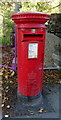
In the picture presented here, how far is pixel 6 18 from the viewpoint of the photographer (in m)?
9.20

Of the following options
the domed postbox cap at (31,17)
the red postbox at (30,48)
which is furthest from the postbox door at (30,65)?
the domed postbox cap at (31,17)

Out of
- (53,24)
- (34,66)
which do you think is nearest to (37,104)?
(34,66)

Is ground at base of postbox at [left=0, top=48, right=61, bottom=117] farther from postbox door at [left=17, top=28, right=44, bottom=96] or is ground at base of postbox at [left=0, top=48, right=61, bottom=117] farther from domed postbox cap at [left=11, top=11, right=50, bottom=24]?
domed postbox cap at [left=11, top=11, right=50, bottom=24]

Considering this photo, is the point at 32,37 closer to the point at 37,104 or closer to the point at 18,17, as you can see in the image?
the point at 18,17

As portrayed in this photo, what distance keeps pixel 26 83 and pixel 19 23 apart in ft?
3.73

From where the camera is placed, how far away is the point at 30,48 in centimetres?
259

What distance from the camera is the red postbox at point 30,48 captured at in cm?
247

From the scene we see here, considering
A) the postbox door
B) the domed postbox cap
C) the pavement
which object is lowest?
the pavement

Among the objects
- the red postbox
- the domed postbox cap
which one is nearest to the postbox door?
the red postbox

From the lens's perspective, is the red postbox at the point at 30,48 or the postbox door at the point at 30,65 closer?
the red postbox at the point at 30,48

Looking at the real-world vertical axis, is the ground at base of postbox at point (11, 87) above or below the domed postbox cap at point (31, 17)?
below

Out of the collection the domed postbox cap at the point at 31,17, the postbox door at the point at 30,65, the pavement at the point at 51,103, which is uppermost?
the domed postbox cap at the point at 31,17

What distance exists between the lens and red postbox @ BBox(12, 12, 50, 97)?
97.2 inches

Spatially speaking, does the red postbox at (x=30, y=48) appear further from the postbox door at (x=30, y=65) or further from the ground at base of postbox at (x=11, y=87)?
the ground at base of postbox at (x=11, y=87)
